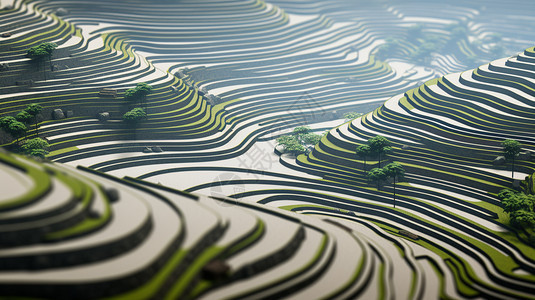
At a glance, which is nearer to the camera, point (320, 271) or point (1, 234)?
point (1, 234)

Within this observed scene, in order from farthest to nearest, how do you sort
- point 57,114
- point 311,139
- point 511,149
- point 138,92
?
1. point 311,139
2. point 138,92
3. point 57,114
4. point 511,149

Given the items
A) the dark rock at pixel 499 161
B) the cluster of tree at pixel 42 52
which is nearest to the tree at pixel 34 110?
the cluster of tree at pixel 42 52

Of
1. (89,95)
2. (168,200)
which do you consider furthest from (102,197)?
(89,95)

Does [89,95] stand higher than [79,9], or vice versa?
[79,9]

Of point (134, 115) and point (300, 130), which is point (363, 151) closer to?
point (300, 130)

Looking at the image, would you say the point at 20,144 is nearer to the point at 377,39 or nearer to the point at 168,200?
the point at 168,200

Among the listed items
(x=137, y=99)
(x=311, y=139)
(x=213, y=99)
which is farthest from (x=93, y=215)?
(x=213, y=99)

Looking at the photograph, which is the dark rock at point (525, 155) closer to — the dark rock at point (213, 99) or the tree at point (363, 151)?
the tree at point (363, 151)
